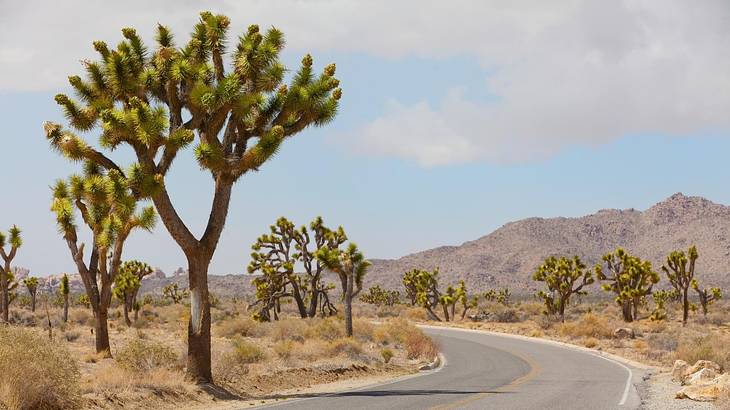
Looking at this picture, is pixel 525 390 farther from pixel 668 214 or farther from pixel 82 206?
pixel 668 214

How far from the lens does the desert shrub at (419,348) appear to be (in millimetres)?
30750

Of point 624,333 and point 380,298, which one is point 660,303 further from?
point 380,298

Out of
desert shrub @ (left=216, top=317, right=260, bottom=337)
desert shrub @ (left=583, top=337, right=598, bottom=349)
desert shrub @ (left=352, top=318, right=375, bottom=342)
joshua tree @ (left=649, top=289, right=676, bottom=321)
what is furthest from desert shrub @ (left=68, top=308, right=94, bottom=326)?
joshua tree @ (left=649, top=289, right=676, bottom=321)

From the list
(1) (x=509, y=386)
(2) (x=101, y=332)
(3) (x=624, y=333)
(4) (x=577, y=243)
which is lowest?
(1) (x=509, y=386)

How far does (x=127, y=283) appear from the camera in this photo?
4888cm

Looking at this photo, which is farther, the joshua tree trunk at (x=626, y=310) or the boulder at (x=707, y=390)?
the joshua tree trunk at (x=626, y=310)

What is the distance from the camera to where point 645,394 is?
1825 centimetres

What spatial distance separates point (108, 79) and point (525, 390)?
13.5 m

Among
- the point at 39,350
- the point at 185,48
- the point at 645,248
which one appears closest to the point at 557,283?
the point at 185,48

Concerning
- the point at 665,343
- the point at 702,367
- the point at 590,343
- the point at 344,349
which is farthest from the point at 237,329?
the point at 702,367

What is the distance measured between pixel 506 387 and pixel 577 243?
159388 millimetres

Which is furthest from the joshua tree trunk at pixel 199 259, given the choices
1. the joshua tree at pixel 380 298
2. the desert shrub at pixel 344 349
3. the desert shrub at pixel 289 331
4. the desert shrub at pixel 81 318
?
the joshua tree at pixel 380 298

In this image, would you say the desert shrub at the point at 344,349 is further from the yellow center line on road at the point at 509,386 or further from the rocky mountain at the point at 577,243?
the rocky mountain at the point at 577,243

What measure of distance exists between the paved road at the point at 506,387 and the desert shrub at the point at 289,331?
725cm
